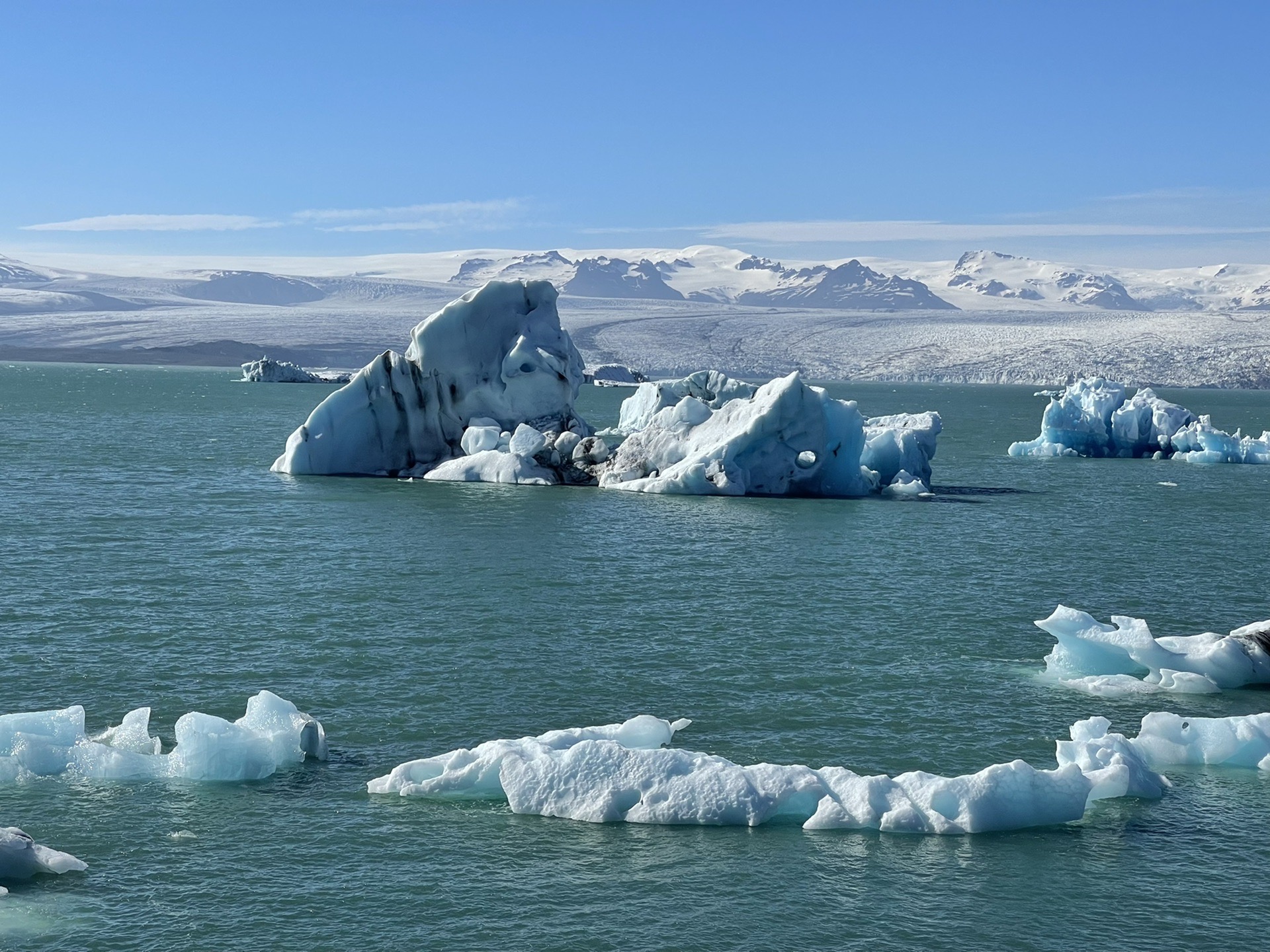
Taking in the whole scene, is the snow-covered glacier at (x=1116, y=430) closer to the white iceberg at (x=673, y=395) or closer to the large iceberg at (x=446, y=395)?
the white iceberg at (x=673, y=395)

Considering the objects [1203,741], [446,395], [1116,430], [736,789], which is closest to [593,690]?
[736,789]

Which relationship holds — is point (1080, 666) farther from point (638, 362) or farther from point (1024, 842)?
point (638, 362)

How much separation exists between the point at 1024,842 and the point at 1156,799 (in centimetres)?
144

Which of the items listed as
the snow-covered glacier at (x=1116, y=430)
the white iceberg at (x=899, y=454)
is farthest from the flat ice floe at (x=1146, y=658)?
the snow-covered glacier at (x=1116, y=430)

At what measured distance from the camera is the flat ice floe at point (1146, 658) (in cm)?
1292

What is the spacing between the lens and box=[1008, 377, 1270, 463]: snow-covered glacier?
1711 inches

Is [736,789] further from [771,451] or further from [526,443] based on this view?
[526,443]

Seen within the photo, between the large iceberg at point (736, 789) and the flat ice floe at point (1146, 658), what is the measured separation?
350 centimetres

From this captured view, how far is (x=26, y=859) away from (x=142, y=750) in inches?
86.8

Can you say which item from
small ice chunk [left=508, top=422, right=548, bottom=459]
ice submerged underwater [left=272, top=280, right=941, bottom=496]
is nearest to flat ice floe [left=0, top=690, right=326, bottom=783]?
ice submerged underwater [left=272, top=280, right=941, bottom=496]

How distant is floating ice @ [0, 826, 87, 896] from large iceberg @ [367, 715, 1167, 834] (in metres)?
2.10

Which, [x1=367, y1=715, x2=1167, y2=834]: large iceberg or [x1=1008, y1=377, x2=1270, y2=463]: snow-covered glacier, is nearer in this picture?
[x1=367, y1=715, x2=1167, y2=834]: large iceberg

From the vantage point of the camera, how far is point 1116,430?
1715 inches

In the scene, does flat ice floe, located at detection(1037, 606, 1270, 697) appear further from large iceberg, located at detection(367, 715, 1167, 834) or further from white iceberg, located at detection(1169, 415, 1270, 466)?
white iceberg, located at detection(1169, 415, 1270, 466)
